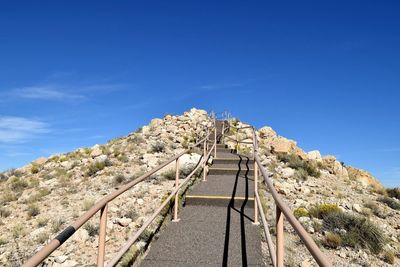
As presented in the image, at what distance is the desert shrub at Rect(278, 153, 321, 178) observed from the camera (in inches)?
580

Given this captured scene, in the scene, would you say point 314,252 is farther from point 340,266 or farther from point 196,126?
point 196,126

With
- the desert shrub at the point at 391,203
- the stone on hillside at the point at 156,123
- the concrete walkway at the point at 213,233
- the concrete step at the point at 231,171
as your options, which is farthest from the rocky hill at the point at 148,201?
the stone on hillside at the point at 156,123

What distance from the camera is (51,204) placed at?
1152 cm

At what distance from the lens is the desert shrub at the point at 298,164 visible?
14741 mm

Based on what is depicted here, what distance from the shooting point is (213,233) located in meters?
5.52

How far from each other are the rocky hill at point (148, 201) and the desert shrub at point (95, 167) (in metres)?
0.04

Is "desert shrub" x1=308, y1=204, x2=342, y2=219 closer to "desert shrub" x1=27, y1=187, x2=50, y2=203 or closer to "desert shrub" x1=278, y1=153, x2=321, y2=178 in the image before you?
"desert shrub" x1=278, y1=153, x2=321, y2=178

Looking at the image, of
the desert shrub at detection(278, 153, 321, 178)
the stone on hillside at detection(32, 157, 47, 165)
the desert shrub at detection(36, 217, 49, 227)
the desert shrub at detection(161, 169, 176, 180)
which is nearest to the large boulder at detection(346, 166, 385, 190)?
the desert shrub at detection(278, 153, 321, 178)

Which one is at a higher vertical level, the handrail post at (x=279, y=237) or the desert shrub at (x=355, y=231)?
the handrail post at (x=279, y=237)

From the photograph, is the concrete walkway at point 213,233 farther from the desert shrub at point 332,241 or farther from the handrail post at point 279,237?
the desert shrub at point 332,241

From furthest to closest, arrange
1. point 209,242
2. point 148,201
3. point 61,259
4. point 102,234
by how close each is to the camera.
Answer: point 148,201
point 61,259
point 209,242
point 102,234

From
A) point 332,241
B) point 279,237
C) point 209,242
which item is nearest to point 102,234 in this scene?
point 279,237

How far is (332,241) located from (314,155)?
38.4 feet

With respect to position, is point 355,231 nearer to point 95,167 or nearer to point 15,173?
point 95,167
